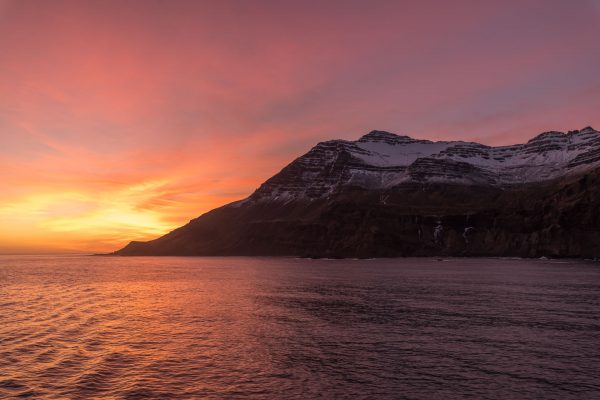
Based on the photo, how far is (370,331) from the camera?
48094 mm

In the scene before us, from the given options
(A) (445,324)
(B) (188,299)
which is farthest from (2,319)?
(A) (445,324)

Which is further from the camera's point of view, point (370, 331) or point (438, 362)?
point (370, 331)

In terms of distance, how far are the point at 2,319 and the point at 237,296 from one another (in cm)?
3894

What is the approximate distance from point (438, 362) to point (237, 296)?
182ft

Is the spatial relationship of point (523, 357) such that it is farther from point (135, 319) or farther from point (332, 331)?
point (135, 319)

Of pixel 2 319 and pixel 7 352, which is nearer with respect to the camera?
pixel 7 352

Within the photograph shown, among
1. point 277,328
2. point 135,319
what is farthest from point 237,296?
point 277,328

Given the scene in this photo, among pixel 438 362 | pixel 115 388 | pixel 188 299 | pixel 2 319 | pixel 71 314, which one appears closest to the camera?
pixel 115 388

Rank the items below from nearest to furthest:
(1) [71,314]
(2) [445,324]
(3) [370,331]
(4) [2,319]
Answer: (3) [370,331] < (2) [445,324] < (4) [2,319] < (1) [71,314]

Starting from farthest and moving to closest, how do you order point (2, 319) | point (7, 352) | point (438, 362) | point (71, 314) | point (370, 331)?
1. point (71, 314)
2. point (2, 319)
3. point (370, 331)
4. point (7, 352)
5. point (438, 362)

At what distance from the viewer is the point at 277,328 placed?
50.7m

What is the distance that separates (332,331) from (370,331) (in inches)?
160

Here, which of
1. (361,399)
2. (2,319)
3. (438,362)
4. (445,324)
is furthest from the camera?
(2,319)

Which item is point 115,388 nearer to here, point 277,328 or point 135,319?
point 277,328
